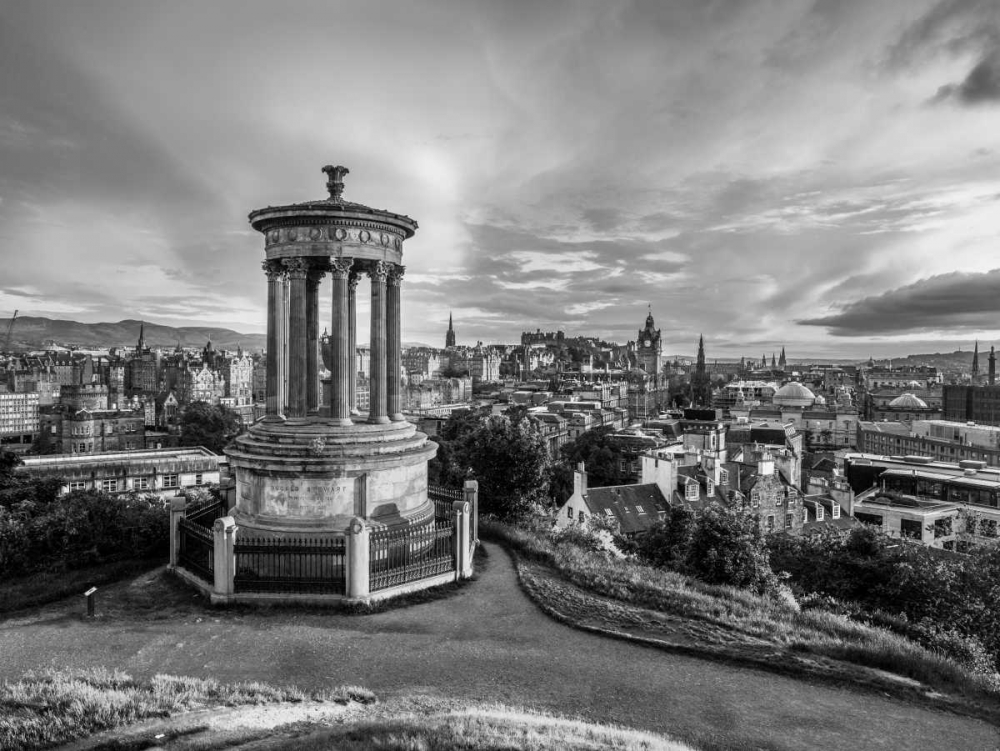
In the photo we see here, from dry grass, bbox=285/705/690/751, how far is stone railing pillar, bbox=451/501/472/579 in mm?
6587

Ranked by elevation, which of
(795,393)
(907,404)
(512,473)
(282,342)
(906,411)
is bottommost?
(906,411)

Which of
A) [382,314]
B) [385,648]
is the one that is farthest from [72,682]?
[382,314]

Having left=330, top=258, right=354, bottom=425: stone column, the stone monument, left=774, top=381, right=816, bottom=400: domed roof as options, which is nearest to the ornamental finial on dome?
the stone monument

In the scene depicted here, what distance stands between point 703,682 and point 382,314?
12.2 m

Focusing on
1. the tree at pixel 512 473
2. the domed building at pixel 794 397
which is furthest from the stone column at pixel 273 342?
the domed building at pixel 794 397

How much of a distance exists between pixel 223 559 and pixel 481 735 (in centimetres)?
800

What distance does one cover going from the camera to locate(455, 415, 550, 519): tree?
27.5m

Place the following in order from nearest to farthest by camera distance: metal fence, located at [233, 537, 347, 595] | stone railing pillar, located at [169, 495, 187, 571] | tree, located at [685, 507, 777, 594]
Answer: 1. metal fence, located at [233, 537, 347, 595]
2. stone railing pillar, located at [169, 495, 187, 571]
3. tree, located at [685, 507, 777, 594]

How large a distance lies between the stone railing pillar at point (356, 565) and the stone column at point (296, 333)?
15.9 ft

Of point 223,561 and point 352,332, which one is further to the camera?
point 352,332

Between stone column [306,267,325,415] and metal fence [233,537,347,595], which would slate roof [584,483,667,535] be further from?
metal fence [233,537,347,595]

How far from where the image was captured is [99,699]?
8961 millimetres

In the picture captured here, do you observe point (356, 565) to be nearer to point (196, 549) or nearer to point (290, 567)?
point (290, 567)

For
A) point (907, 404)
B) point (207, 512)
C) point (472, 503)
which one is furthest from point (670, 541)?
point (907, 404)
